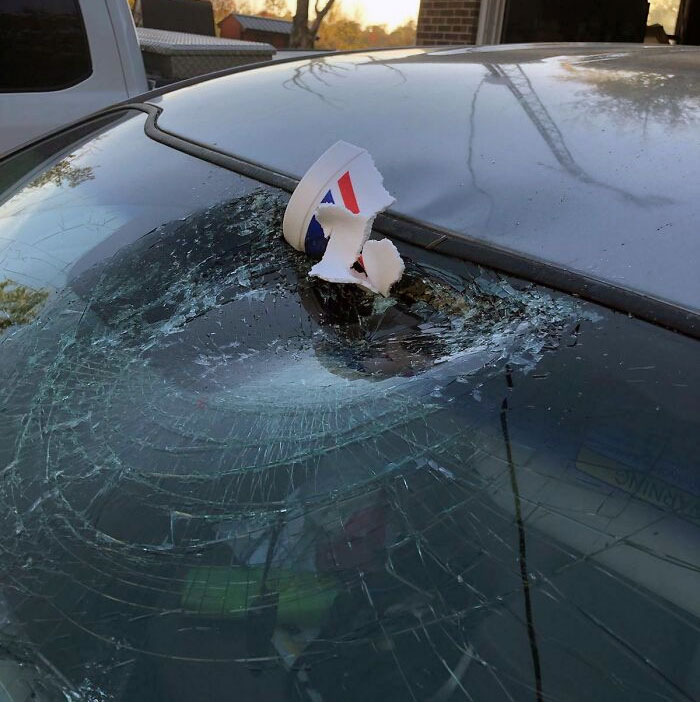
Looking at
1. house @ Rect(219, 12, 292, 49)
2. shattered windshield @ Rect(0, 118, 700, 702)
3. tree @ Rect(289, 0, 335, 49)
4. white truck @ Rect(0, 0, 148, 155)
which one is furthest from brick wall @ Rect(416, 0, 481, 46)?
tree @ Rect(289, 0, 335, 49)

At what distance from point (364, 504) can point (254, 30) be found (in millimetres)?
19064

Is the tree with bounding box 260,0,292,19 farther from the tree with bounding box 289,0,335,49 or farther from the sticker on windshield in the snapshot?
the sticker on windshield

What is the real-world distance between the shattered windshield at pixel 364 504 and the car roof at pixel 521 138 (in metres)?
0.09

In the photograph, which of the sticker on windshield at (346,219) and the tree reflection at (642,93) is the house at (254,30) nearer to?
the tree reflection at (642,93)

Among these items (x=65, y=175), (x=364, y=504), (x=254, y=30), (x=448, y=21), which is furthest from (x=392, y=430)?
(x=254, y=30)

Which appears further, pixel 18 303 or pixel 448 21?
pixel 448 21

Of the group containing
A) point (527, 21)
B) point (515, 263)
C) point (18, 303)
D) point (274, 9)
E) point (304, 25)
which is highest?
point (515, 263)

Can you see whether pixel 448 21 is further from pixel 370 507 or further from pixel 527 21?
pixel 370 507

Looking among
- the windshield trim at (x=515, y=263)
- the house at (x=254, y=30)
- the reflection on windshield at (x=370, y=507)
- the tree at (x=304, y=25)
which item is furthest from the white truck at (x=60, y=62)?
the tree at (x=304, y=25)

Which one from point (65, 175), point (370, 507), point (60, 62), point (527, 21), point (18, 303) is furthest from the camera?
point (527, 21)

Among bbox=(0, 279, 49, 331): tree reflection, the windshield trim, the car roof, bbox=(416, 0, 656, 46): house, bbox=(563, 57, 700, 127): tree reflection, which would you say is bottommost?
bbox=(416, 0, 656, 46): house

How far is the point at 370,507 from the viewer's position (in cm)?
85

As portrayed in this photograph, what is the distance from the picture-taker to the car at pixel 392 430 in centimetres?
75

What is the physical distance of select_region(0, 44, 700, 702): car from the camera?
2.47 feet
